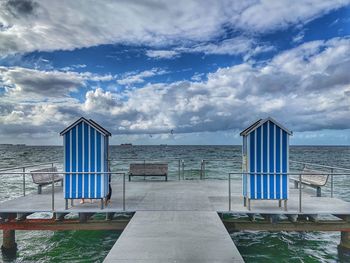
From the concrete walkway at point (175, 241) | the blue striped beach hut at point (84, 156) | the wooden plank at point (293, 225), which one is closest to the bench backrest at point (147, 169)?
the blue striped beach hut at point (84, 156)

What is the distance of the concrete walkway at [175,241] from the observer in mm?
5703

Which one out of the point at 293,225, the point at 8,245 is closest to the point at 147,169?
the point at 8,245

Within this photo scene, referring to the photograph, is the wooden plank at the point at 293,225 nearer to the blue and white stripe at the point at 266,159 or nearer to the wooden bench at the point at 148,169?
the blue and white stripe at the point at 266,159

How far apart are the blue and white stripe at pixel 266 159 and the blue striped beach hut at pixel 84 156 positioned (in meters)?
4.25

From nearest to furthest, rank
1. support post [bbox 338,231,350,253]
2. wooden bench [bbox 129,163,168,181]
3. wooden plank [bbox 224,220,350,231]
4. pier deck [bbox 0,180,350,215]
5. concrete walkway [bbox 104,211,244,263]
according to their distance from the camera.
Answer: concrete walkway [bbox 104,211,244,263], pier deck [bbox 0,180,350,215], wooden plank [bbox 224,220,350,231], support post [bbox 338,231,350,253], wooden bench [bbox 129,163,168,181]

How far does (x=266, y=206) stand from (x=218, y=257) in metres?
4.66

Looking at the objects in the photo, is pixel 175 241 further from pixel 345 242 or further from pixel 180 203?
pixel 345 242

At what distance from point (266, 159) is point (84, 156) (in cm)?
525

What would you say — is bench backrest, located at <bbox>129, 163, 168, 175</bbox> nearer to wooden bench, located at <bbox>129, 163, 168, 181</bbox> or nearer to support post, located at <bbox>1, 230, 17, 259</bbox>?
wooden bench, located at <bbox>129, 163, 168, 181</bbox>

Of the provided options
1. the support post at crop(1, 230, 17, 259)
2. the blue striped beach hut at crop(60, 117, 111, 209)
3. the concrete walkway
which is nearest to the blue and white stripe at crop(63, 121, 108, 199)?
the blue striped beach hut at crop(60, 117, 111, 209)

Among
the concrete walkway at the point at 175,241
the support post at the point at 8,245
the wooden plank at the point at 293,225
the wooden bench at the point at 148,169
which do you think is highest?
the wooden bench at the point at 148,169

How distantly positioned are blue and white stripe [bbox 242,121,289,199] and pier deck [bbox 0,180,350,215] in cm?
59

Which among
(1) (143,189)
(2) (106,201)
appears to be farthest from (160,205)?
(1) (143,189)

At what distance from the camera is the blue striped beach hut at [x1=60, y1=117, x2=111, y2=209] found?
9445mm
